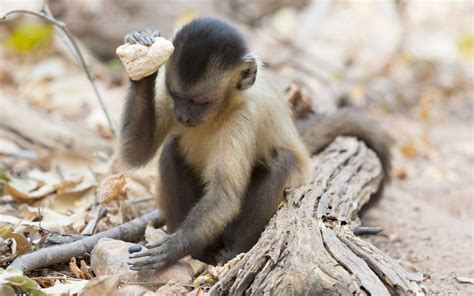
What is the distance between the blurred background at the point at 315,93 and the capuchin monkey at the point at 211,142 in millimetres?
560

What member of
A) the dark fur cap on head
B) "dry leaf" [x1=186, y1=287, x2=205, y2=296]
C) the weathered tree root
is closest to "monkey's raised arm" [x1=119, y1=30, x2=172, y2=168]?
the dark fur cap on head

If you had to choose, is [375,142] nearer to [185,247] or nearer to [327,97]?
[327,97]

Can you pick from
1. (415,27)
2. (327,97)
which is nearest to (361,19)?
(415,27)

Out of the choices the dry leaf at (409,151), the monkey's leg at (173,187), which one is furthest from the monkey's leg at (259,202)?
the dry leaf at (409,151)

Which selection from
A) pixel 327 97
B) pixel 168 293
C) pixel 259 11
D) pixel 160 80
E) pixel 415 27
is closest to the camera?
pixel 168 293

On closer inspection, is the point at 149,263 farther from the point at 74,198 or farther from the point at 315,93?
the point at 315,93

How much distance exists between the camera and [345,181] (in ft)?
15.2

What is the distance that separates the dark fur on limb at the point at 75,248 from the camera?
11.3 feet

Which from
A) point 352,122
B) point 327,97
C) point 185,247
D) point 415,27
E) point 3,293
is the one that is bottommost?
point 415,27

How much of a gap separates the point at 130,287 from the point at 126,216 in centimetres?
125

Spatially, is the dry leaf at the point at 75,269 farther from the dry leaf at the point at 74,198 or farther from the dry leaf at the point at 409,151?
the dry leaf at the point at 409,151

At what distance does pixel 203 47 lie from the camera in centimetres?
387

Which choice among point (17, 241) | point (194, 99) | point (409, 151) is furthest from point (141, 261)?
point (409, 151)

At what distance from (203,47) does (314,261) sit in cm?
148
